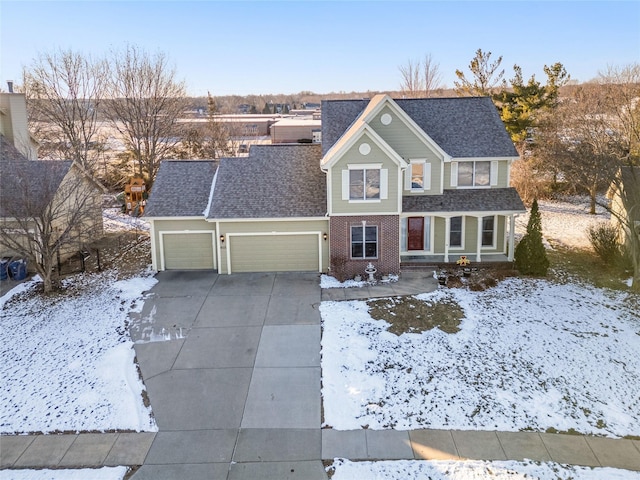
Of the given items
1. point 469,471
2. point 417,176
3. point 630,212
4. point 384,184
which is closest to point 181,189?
point 384,184

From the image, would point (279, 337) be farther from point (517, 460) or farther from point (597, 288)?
point (597, 288)

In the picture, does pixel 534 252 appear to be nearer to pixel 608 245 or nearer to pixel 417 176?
pixel 608 245

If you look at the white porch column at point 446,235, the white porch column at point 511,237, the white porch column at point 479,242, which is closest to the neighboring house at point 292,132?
the white porch column at point 446,235

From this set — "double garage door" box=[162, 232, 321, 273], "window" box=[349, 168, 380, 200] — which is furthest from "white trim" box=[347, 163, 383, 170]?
"double garage door" box=[162, 232, 321, 273]

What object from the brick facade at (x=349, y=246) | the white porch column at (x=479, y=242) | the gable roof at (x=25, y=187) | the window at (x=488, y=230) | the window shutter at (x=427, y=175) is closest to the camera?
the gable roof at (x=25, y=187)

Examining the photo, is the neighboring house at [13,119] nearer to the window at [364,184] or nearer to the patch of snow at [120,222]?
the patch of snow at [120,222]

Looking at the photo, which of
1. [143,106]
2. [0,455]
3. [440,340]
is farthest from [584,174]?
[143,106]
